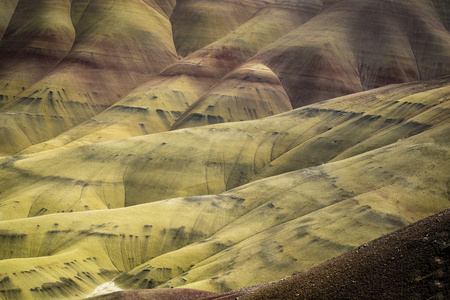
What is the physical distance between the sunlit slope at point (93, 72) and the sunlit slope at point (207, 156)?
34207 mm

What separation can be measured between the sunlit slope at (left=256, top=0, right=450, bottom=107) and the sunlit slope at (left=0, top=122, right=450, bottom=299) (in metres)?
77.4

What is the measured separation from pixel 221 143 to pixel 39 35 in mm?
95334

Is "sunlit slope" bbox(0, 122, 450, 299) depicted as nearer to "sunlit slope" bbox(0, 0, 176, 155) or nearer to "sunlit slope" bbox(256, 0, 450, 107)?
"sunlit slope" bbox(0, 0, 176, 155)

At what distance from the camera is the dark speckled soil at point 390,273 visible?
2642cm

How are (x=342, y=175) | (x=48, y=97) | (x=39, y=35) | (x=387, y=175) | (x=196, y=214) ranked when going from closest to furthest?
(x=387, y=175) < (x=342, y=175) < (x=196, y=214) < (x=48, y=97) < (x=39, y=35)

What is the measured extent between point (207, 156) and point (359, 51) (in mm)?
80314

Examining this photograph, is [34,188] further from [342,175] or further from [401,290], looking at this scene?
[401,290]

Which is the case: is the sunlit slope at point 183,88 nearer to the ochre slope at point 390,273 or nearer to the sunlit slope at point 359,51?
the sunlit slope at point 359,51

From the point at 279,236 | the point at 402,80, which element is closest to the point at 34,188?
the point at 279,236

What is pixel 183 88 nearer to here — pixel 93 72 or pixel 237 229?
pixel 93 72

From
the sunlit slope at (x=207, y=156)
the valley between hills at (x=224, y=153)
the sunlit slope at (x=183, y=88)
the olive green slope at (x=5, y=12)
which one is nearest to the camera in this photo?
the valley between hills at (x=224, y=153)

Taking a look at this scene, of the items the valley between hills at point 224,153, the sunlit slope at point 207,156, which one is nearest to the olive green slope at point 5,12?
the valley between hills at point 224,153

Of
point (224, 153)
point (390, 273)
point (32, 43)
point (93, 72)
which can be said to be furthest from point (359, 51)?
point (390, 273)

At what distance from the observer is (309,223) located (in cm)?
6888
